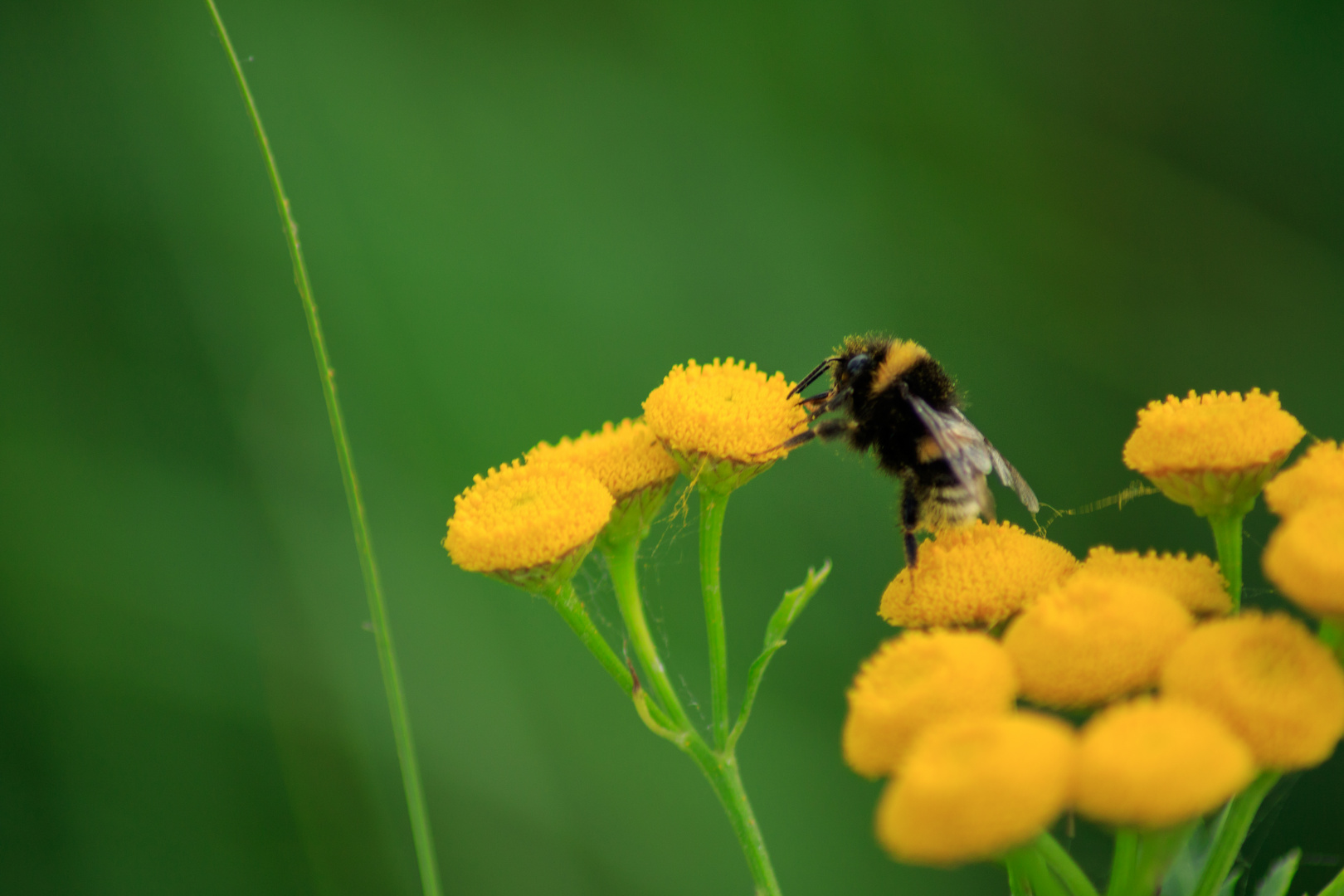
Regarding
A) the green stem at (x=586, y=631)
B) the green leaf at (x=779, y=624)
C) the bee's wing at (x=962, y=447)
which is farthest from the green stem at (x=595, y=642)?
the bee's wing at (x=962, y=447)

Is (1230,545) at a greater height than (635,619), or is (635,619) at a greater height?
(635,619)

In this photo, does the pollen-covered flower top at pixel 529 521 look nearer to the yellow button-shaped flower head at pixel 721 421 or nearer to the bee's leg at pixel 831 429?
the yellow button-shaped flower head at pixel 721 421

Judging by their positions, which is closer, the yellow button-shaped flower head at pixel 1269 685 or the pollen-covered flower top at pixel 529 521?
the yellow button-shaped flower head at pixel 1269 685

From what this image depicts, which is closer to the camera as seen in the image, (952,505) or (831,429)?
(952,505)

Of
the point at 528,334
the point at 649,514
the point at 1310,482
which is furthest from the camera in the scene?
the point at 528,334

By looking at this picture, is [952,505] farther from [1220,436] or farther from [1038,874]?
[1038,874]

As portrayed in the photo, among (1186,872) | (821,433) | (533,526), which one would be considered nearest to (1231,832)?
(1186,872)

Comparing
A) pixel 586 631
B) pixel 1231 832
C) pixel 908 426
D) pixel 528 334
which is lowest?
pixel 1231 832
